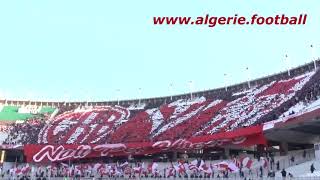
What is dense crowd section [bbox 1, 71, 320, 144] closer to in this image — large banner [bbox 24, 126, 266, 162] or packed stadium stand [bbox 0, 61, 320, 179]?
packed stadium stand [bbox 0, 61, 320, 179]

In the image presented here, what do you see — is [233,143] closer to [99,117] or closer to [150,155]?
[150,155]

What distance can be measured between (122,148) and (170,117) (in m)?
13.0

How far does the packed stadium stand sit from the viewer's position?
155 ft

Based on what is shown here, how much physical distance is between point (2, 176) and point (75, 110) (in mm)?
27003

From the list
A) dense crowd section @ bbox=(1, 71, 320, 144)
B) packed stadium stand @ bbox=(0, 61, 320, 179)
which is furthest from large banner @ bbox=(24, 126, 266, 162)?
dense crowd section @ bbox=(1, 71, 320, 144)

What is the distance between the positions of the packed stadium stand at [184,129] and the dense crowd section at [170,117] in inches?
6.7

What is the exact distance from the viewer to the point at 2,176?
61875 millimetres

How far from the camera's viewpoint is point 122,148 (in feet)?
207

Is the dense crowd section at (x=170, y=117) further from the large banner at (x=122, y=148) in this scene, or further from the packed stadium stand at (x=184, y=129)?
the large banner at (x=122, y=148)

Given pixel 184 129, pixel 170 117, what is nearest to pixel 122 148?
pixel 184 129

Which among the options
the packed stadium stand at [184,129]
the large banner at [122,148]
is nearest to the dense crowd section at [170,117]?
the packed stadium stand at [184,129]

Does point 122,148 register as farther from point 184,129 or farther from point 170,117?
point 170,117

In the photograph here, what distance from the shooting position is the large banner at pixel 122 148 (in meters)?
52.1

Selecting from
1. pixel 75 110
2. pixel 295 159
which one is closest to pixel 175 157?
pixel 295 159
